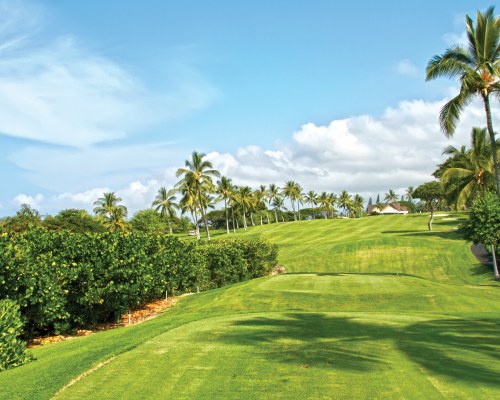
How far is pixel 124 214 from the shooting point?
85062mm

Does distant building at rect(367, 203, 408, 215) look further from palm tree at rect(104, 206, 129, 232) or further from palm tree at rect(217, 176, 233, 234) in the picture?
palm tree at rect(104, 206, 129, 232)

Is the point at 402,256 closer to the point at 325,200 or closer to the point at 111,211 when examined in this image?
the point at 111,211

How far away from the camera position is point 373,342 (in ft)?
32.8

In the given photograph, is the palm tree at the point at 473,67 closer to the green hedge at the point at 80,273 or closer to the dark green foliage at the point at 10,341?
the green hedge at the point at 80,273

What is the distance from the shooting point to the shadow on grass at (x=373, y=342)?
7898 mm

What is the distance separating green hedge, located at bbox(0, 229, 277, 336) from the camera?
46.9ft

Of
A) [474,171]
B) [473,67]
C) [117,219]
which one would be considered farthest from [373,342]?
[117,219]

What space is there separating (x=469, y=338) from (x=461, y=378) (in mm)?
3853

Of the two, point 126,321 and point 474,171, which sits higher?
point 474,171

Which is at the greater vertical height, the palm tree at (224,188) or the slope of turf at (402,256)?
the palm tree at (224,188)

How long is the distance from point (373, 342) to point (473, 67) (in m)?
21.1

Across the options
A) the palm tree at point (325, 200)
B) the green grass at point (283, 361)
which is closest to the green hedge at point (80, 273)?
the green grass at point (283, 361)

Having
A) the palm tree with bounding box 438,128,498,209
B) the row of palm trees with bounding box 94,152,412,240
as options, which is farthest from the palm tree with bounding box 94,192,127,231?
the palm tree with bounding box 438,128,498,209

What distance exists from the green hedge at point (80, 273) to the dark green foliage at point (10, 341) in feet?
7.22
